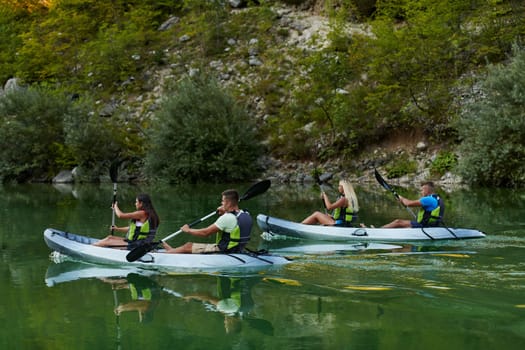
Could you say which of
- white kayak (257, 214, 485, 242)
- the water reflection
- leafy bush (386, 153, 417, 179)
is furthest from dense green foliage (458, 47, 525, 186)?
the water reflection

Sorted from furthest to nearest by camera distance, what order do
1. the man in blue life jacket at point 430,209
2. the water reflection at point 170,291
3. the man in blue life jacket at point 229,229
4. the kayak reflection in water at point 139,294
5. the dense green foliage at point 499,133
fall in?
1. the dense green foliage at point 499,133
2. the man in blue life jacket at point 430,209
3. the man in blue life jacket at point 229,229
4. the kayak reflection in water at point 139,294
5. the water reflection at point 170,291

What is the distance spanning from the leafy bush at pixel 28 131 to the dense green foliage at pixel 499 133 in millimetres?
21534

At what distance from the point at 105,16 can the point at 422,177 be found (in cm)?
2822

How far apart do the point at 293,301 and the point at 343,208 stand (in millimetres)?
5618

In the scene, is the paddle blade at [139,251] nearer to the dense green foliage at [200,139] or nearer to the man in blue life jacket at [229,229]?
the man in blue life jacket at [229,229]

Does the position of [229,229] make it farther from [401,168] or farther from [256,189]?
[401,168]

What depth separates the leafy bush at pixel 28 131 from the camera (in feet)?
114

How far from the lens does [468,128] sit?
2405 cm

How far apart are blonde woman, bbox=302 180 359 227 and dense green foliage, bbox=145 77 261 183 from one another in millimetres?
17337

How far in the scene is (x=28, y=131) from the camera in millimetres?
34531

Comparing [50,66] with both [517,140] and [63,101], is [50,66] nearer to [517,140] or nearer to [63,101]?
[63,101]

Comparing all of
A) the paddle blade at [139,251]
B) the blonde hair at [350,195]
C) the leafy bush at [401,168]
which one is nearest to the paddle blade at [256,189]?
the paddle blade at [139,251]

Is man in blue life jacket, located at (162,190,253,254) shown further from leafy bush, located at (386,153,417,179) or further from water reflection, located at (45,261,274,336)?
leafy bush, located at (386,153,417,179)

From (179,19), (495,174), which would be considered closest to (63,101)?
(179,19)
